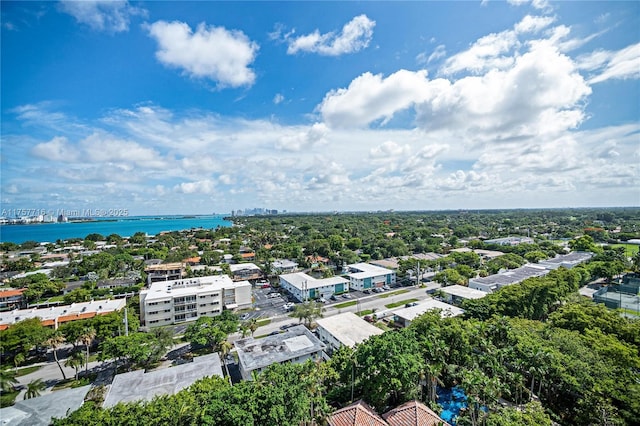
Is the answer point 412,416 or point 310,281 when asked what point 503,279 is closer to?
point 310,281

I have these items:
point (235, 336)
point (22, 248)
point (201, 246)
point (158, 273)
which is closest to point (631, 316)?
point (235, 336)

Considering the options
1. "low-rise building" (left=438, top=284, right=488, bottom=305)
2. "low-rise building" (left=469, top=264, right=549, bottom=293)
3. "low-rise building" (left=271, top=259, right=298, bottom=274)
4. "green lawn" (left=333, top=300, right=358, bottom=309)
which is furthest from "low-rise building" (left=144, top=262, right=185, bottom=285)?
"low-rise building" (left=469, top=264, right=549, bottom=293)

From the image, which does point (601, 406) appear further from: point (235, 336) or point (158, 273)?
point (158, 273)

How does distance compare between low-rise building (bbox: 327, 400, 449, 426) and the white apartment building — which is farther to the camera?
the white apartment building

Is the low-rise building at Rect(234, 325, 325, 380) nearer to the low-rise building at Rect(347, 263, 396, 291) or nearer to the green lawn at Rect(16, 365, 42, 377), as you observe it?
the green lawn at Rect(16, 365, 42, 377)

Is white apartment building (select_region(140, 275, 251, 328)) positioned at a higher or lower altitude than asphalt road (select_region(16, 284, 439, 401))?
higher
